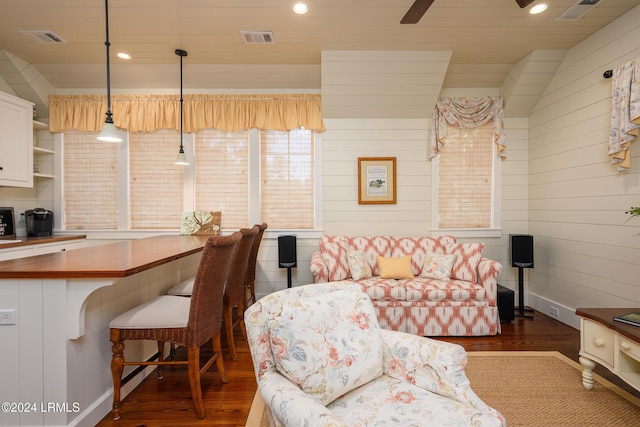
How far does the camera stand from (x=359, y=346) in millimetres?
1393

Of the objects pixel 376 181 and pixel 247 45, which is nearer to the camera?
pixel 247 45

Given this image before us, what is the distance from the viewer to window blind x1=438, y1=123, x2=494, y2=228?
4.10m

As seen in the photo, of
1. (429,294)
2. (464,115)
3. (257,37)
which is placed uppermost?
(257,37)

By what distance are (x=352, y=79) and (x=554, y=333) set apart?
11.3 feet

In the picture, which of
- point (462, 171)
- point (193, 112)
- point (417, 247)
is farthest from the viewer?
point (462, 171)

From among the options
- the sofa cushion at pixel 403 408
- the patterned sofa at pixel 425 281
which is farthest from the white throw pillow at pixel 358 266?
the sofa cushion at pixel 403 408

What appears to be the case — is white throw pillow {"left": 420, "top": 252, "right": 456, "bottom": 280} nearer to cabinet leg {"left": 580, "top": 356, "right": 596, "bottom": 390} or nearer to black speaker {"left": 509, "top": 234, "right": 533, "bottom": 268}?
black speaker {"left": 509, "top": 234, "right": 533, "bottom": 268}

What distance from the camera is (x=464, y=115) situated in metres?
4.00

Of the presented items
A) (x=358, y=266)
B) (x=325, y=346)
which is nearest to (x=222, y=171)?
(x=358, y=266)

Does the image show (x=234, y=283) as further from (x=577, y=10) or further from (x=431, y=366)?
(x=577, y=10)

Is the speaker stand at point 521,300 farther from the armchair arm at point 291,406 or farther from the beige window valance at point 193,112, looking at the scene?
the armchair arm at point 291,406

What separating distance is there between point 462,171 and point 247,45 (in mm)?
3002

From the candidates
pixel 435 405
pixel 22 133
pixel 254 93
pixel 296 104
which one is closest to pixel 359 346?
pixel 435 405

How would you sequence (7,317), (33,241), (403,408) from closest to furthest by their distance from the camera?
(403,408), (7,317), (33,241)
